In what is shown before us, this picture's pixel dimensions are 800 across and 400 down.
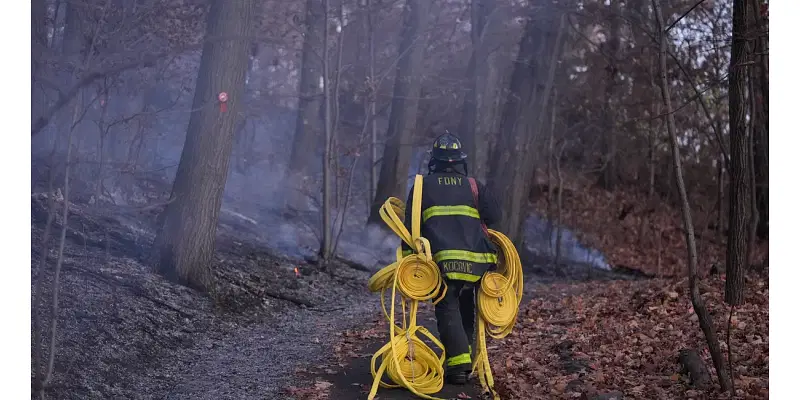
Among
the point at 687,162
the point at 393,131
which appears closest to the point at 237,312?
the point at 393,131

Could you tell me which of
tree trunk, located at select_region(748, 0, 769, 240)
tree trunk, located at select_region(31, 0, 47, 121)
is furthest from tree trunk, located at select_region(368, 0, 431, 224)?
tree trunk, located at select_region(31, 0, 47, 121)

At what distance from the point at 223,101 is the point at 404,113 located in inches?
325

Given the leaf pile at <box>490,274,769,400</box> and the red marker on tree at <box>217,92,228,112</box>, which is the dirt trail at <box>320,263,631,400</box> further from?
the red marker on tree at <box>217,92,228,112</box>

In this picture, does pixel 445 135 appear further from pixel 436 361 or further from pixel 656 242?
pixel 656 242

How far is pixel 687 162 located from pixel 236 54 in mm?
19048

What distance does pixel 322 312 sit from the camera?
39.6ft

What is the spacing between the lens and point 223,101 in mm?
11766

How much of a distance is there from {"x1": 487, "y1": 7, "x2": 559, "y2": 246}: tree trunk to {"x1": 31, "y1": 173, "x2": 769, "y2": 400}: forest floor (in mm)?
5229

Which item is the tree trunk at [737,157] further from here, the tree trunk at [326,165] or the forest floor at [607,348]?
the tree trunk at [326,165]

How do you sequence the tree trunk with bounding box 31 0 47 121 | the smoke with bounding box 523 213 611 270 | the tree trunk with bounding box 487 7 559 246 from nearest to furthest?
the tree trunk with bounding box 31 0 47 121 < the tree trunk with bounding box 487 7 559 246 < the smoke with bounding box 523 213 611 270

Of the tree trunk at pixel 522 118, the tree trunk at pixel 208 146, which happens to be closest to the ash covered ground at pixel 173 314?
the tree trunk at pixel 208 146

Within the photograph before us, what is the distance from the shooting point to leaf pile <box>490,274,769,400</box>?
7297mm

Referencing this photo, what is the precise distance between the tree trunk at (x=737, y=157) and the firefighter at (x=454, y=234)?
2.95 metres

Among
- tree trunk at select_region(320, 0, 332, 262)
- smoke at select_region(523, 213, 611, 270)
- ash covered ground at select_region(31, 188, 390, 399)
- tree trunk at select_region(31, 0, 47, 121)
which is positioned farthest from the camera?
smoke at select_region(523, 213, 611, 270)
